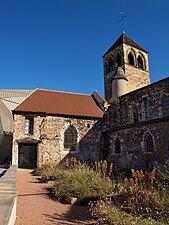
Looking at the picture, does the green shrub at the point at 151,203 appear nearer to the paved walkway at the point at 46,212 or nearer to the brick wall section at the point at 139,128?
the paved walkway at the point at 46,212

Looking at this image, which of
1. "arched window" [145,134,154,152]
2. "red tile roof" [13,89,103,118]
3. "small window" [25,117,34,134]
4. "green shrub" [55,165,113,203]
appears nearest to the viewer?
"green shrub" [55,165,113,203]

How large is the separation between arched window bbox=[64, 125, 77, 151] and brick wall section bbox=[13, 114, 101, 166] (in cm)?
36

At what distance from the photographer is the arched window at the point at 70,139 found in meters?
21.5

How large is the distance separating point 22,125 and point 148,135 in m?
11.2

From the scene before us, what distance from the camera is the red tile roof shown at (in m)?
21.2

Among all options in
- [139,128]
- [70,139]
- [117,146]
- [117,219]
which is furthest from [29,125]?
[117,219]

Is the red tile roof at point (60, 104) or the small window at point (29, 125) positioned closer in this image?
the small window at point (29, 125)

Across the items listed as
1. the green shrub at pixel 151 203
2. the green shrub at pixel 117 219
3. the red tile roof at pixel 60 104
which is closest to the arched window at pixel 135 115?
the red tile roof at pixel 60 104

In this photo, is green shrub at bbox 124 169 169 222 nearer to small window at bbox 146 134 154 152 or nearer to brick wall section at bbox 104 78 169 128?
small window at bbox 146 134 154 152

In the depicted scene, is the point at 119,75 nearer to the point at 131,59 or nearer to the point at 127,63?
the point at 127,63

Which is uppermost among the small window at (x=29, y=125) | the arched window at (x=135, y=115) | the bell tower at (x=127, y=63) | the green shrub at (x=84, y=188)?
the bell tower at (x=127, y=63)

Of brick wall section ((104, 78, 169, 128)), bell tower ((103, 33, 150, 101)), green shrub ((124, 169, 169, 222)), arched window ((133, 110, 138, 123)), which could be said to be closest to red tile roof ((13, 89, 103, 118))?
brick wall section ((104, 78, 169, 128))

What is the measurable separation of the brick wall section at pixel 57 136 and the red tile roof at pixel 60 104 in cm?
62

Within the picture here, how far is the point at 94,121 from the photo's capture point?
74.7 feet
